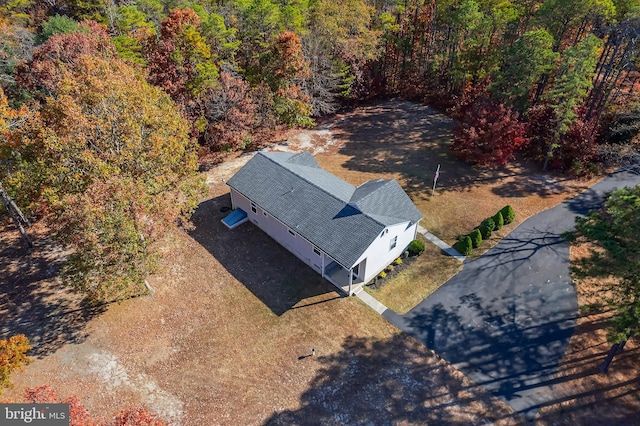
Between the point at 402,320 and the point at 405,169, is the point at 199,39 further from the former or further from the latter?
the point at 402,320

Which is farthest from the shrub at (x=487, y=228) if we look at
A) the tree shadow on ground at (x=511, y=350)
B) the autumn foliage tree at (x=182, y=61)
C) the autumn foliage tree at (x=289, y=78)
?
the autumn foliage tree at (x=182, y=61)

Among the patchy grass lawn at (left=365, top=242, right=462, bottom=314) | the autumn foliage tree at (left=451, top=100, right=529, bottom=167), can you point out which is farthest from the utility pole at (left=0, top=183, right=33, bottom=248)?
the autumn foliage tree at (left=451, top=100, right=529, bottom=167)

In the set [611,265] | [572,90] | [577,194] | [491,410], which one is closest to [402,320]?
[491,410]

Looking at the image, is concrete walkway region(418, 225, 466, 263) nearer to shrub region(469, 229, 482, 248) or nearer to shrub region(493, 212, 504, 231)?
shrub region(469, 229, 482, 248)

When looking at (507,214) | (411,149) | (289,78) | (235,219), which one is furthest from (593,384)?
(289,78)

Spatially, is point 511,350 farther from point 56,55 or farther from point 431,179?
point 56,55
